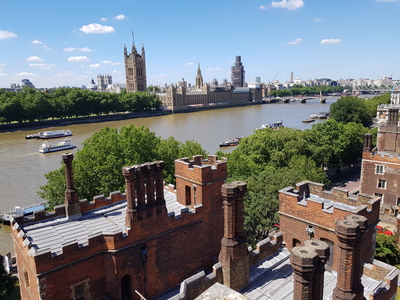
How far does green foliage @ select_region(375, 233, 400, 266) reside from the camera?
19281 millimetres

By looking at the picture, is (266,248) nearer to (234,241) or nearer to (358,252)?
(234,241)

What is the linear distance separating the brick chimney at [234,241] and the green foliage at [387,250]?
12.0m

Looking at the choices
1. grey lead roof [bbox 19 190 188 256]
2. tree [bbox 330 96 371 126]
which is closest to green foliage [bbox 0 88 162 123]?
tree [bbox 330 96 371 126]

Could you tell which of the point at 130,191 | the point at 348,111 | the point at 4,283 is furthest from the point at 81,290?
the point at 348,111

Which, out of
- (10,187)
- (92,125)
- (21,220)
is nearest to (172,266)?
(21,220)

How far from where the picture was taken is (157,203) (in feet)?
42.1

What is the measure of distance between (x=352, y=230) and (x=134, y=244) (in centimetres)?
826

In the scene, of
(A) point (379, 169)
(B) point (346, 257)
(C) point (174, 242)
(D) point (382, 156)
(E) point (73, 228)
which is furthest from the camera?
(A) point (379, 169)

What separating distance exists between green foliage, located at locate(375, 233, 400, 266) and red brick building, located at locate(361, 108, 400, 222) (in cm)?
906

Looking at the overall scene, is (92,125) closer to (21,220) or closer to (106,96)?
(106,96)

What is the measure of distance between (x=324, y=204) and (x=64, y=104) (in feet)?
311

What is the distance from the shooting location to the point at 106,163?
25.0 meters

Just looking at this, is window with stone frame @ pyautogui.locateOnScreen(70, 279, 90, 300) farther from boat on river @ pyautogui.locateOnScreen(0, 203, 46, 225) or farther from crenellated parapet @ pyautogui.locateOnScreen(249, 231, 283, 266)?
boat on river @ pyautogui.locateOnScreen(0, 203, 46, 225)

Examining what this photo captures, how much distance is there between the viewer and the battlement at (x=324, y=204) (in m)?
12.8
